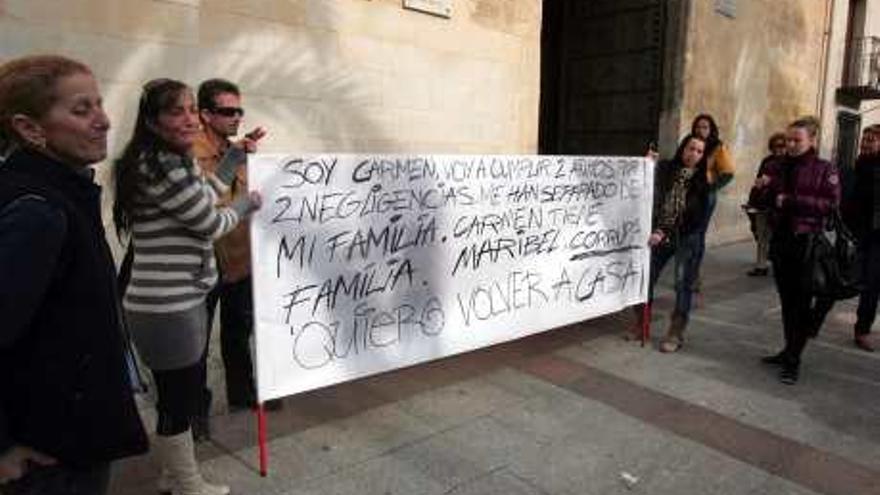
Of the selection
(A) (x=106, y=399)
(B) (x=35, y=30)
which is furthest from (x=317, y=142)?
(A) (x=106, y=399)

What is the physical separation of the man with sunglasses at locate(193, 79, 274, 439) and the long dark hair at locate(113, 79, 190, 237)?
495 millimetres

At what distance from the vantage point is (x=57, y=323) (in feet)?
5.46

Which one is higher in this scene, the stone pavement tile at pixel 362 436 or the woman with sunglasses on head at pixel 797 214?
the woman with sunglasses on head at pixel 797 214

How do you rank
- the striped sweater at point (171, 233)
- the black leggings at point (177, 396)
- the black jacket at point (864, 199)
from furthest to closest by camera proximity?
1. the black jacket at point (864, 199)
2. the black leggings at point (177, 396)
3. the striped sweater at point (171, 233)

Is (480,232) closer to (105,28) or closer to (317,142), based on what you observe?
(317,142)

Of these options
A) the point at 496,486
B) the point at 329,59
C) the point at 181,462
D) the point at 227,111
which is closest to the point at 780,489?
the point at 496,486

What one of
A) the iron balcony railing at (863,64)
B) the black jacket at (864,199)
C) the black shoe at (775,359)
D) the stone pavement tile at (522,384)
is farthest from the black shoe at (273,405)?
the iron balcony railing at (863,64)

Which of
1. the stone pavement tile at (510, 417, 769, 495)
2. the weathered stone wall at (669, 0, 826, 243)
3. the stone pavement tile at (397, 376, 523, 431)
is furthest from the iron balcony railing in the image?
the stone pavement tile at (510, 417, 769, 495)

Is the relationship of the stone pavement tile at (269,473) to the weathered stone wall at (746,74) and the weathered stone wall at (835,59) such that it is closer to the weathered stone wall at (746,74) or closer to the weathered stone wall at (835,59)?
the weathered stone wall at (746,74)

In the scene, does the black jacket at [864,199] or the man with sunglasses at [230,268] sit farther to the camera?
the black jacket at [864,199]

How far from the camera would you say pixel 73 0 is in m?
4.48

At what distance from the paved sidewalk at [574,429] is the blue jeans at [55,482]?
1.51 meters

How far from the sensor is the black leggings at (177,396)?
285cm

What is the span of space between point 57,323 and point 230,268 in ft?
6.61
